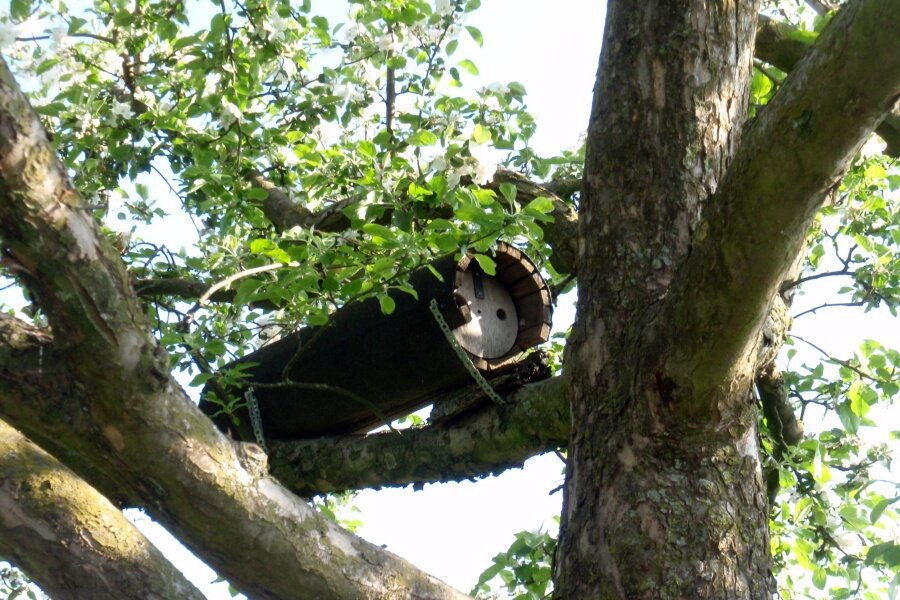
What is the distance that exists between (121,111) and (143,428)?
223 centimetres

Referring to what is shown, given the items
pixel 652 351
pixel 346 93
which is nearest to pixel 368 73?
pixel 346 93

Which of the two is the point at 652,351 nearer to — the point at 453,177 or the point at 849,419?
the point at 453,177

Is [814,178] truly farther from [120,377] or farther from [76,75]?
[76,75]

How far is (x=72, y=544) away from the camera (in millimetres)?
1742

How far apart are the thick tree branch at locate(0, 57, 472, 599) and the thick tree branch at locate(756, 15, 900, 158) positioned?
2093mm

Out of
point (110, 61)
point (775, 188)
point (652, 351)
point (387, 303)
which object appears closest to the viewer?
point (775, 188)

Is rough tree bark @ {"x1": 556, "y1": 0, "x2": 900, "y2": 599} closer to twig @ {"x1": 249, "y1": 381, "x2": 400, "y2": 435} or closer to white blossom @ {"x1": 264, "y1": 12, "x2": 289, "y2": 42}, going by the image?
twig @ {"x1": 249, "y1": 381, "x2": 400, "y2": 435}

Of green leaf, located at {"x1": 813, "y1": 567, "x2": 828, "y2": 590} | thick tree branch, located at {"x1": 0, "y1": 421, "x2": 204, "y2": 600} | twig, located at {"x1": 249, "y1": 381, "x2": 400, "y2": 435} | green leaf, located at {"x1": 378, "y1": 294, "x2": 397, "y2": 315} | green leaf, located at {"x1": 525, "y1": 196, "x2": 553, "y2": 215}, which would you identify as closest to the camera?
thick tree branch, located at {"x1": 0, "y1": 421, "x2": 204, "y2": 600}

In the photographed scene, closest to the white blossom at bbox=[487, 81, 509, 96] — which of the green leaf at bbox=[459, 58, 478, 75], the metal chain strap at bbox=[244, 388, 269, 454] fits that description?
the green leaf at bbox=[459, 58, 478, 75]

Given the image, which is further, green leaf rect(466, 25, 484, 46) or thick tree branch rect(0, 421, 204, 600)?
green leaf rect(466, 25, 484, 46)

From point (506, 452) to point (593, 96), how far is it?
3.23 feet

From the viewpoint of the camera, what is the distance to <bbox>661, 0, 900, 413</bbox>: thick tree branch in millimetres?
1466

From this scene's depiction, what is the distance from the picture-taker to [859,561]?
10.9 feet

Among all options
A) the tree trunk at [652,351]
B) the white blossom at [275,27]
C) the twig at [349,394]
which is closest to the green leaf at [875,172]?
the tree trunk at [652,351]
